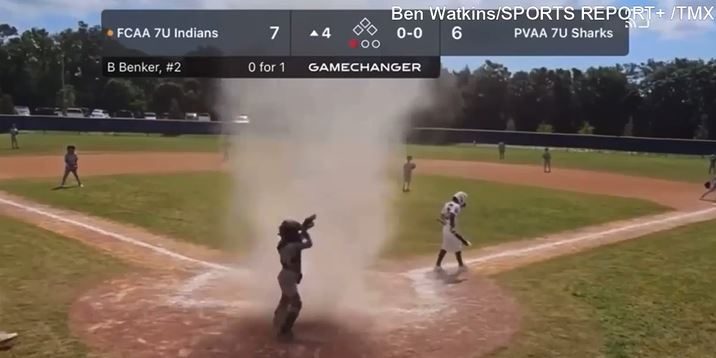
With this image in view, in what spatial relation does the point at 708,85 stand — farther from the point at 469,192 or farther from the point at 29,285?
the point at 29,285

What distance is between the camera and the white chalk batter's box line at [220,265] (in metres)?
12.1

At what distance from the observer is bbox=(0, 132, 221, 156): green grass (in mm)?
44244

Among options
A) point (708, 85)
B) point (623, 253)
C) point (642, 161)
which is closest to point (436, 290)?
point (623, 253)

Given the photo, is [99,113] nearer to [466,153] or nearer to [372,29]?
[466,153]

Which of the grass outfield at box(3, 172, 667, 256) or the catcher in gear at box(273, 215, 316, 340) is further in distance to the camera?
the grass outfield at box(3, 172, 667, 256)

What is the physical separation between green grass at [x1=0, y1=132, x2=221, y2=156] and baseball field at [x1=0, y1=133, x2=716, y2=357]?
15.5 m

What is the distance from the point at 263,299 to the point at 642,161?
45112mm

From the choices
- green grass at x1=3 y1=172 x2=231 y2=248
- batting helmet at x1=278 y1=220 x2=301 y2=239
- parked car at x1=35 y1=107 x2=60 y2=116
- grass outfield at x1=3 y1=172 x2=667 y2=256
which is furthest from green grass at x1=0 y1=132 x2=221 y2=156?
batting helmet at x1=278 y1=220 x2=301 y2=239

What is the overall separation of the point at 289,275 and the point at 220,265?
18.3 ft

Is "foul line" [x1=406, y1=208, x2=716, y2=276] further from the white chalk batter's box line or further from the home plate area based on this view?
the home plate area

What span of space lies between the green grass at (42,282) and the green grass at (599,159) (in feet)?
110

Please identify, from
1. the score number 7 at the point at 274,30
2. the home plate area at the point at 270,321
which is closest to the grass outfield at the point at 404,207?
the home plate area at the point at 270,321

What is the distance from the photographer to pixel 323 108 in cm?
1154

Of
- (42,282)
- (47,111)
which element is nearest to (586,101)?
(47,111)
